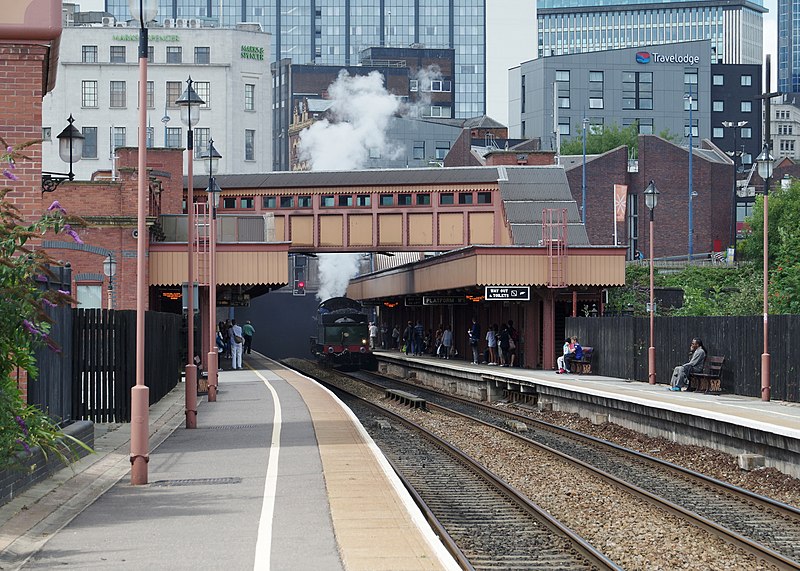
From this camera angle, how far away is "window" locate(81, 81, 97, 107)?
3979 inches

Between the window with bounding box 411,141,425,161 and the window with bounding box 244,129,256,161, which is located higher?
Answer: the window with bounding box 411,141,425,161

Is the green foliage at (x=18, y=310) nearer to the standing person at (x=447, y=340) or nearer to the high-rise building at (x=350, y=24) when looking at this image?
the standing person at (x=447, y=340)

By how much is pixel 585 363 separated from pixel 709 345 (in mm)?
9939

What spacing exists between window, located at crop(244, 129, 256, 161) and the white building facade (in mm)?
77

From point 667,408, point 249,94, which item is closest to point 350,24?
point 249,94

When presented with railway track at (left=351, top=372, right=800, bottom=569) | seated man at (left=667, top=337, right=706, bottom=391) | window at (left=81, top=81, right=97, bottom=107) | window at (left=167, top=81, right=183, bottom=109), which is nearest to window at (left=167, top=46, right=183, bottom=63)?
window at (left=167, top=81, right=183, bottom=109)

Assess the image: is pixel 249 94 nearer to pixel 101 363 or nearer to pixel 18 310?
pixel 101 363

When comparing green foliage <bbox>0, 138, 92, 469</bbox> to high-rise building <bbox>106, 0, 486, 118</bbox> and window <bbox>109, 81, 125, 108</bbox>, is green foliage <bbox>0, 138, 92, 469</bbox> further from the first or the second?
high-rise building <bbox>106, 0, 486, 118</bbox>

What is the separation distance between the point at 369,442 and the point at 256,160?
8513 centimetres

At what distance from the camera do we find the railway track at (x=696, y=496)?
1422 cm

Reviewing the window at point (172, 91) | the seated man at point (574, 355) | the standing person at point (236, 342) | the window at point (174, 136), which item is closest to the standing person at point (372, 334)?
the standing person at point (236, 342)

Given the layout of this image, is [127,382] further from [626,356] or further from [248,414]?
[626,356]

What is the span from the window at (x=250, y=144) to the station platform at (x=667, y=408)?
201 feet

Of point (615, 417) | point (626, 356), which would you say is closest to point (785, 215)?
point (626, 356)
